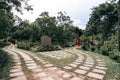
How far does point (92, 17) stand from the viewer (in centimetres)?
3172

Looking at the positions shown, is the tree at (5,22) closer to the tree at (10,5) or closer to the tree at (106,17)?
the tree at (10,5)

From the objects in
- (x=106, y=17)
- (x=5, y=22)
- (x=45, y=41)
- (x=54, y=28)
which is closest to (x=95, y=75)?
(x=5, y=22)

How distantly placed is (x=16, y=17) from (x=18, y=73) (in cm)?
747

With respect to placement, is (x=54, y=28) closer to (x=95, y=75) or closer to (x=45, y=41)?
(x=45, y=41)

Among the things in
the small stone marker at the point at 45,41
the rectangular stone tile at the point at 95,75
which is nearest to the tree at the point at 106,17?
the small stone marker at the point at 45,41

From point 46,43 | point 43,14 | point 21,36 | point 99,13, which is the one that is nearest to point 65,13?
point 43,14

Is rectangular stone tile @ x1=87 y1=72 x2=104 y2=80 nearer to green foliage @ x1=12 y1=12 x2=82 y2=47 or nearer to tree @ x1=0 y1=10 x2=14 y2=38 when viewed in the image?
tree @ x1=0 y1=10 x2=14 y2=38

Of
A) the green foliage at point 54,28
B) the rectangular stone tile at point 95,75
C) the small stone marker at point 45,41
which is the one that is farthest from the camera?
the green foliage at point 54,28

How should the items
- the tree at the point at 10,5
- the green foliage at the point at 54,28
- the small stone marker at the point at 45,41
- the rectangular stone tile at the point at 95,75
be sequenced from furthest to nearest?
the green foliage at the point at 54,28
the small stone marker at the point at 45,41
the tree at the point at 10,5
the rectangular stone tile at the point at 95,75

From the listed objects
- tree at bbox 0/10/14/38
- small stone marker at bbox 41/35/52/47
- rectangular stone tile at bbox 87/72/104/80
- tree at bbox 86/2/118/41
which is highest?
tree at bbox 86/2/118/41

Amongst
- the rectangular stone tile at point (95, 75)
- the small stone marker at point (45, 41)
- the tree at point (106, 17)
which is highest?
the tree at point (106, 17)

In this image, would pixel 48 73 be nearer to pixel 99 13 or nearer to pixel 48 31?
pixel 48 31

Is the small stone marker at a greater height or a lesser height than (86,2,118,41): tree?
lesser

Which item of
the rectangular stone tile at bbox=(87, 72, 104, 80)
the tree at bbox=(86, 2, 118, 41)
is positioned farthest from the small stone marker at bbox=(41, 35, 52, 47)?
the tree at bbox=(86, 2, 118, 41)
